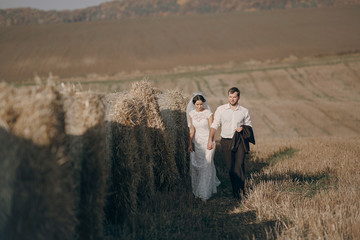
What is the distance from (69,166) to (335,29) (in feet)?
159

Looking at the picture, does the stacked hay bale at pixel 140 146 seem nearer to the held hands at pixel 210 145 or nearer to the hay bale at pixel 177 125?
the hay bale at pixel 177 125

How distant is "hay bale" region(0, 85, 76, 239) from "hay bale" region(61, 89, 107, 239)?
45cm

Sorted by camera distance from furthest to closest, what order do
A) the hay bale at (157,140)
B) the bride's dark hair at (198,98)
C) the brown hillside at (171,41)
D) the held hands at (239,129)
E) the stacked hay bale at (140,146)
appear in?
the brown hillside at (171,41), the bride's dark hair at (198,98), the held hands at (239,129), the hay bale at (157,140), the stacked hay bale at (140,146)

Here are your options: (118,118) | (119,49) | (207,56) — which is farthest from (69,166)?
(119,49)

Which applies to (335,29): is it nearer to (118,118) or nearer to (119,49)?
(119,49)

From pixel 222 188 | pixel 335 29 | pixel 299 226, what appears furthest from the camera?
pixel 335 29

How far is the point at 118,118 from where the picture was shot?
4.87 m

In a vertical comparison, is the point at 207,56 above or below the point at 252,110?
above

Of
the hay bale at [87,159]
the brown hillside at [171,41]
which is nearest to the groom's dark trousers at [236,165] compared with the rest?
the hay bale at [87,159]

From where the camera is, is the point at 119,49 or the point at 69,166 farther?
the point at 119,49

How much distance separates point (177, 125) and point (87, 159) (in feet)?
12.8

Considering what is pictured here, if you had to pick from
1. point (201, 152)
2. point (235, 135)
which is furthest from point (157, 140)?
point (235, 135)

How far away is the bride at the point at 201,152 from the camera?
634 cm

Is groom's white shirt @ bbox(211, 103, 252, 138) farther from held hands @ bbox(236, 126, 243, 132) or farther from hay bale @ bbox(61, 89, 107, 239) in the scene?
hay bale @ bbox(61, 89, 107, 239)
